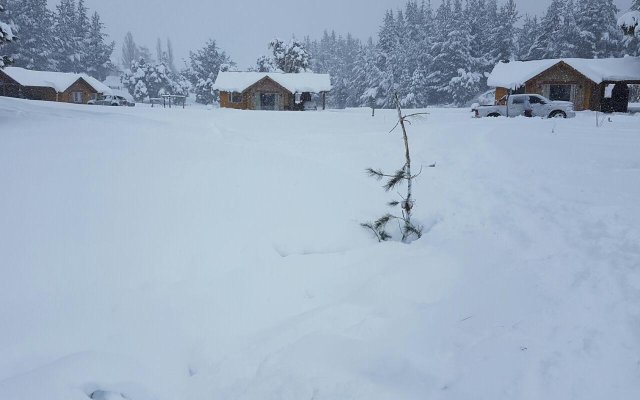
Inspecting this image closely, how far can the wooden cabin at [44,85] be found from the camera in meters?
40.5

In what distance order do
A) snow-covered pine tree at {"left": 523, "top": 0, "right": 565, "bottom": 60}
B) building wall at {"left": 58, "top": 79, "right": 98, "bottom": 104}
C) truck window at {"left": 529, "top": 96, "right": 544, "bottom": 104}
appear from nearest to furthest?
truck window at {"left": 529, "top": 96, "right": 544, "bottom": 104} < building wall at {"left": 58, "top": 79, "right": 98, "bottom": 104} < snow-covered pine tree at {"left": 523, "top": 0, "right": 565, "bottom": 60}

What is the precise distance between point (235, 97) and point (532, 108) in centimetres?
2693

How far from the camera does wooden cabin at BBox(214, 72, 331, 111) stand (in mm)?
38469

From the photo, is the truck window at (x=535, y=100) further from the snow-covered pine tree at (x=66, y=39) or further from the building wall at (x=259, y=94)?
the snow-covered pine tree at (x=66, y=39)

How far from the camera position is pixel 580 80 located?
100ft

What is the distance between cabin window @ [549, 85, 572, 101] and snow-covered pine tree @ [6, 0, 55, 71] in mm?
63789

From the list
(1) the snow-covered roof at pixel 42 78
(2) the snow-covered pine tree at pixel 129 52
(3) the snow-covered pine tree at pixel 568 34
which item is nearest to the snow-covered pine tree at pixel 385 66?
(3) the snow-covered pine tree at pixel 568 34

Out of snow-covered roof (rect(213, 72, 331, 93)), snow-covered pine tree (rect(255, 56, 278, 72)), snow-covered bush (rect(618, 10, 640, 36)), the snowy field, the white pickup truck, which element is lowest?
the snowy field

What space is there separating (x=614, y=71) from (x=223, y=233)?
34.5 meters

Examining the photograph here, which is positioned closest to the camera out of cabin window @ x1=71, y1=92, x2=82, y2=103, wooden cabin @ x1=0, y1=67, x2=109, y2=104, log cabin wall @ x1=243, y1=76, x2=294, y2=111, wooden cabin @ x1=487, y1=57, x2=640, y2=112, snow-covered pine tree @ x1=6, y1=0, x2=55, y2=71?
wooden cabin @ x1=487, y1=57, x2=640, y2=112

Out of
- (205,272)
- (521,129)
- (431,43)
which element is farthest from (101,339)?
(431,43)

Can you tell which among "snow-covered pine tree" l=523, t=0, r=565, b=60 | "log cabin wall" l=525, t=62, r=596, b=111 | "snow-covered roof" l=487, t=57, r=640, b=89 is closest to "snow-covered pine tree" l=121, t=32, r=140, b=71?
"snow-covered pine tree" l=523, t=0, r=565, b=60

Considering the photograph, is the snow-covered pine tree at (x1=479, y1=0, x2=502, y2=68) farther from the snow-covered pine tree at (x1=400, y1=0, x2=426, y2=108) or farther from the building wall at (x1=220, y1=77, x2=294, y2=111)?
the building wall at (x1=220, y1=77, x2=294, y2=111)

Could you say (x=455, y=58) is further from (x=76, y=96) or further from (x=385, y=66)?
(x=76, y=96)
